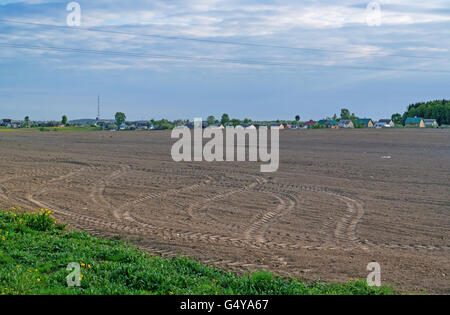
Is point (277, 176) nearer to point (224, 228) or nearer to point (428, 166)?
point (428, 166)

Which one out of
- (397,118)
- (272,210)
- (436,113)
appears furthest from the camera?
(397,118)

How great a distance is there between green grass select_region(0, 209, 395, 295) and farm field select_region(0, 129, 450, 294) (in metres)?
0.97

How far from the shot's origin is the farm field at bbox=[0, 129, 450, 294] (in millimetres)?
9438

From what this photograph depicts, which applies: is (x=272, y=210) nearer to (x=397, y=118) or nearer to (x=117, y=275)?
(x=117, y=275)

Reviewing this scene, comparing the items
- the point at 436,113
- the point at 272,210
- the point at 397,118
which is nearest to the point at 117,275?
the point at 272,210

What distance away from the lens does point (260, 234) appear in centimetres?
1181

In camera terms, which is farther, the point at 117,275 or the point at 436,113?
the point at 436,113

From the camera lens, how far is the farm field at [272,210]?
9438 mm

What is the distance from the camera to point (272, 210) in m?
15.0

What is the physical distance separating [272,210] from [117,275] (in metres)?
8.15

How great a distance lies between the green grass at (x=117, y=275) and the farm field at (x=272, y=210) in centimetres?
97

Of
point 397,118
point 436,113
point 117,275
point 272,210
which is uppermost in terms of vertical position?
point 436,113
